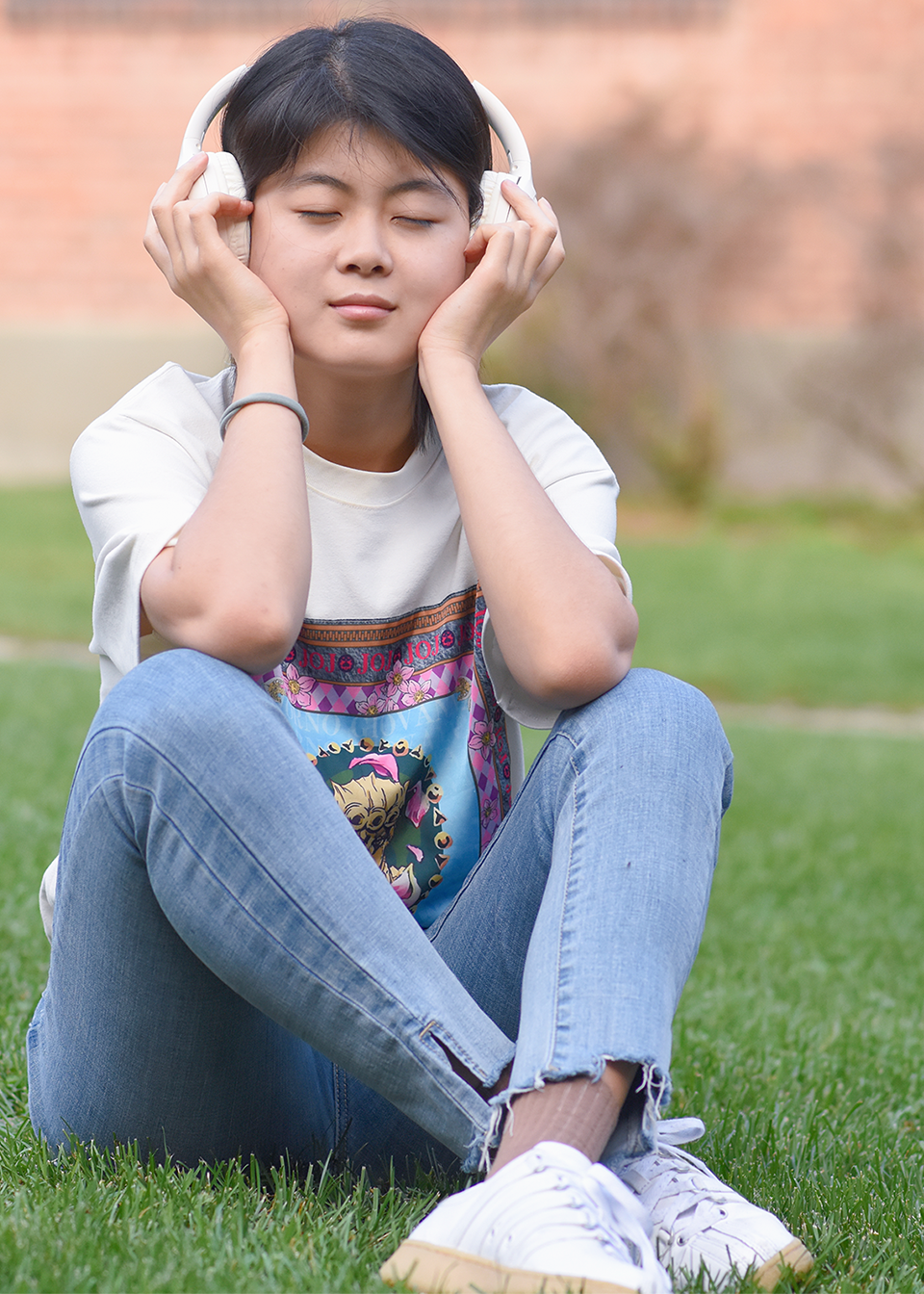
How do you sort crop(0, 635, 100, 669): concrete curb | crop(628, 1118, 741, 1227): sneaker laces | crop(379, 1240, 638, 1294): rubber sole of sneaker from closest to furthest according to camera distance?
crop(379, 1240, 638, 1294): rubber sole of sneaker
crop(628, 1118, 741, 1227): sneaker laces
crop(0, 635, 100, 669): concrete curb

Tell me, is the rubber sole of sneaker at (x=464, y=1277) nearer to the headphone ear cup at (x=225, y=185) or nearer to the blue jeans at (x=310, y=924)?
the blue jeans at (x=310, y=924)

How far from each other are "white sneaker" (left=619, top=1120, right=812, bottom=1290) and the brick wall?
11689 millimetres

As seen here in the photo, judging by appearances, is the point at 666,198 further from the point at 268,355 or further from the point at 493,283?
the point at 268,355

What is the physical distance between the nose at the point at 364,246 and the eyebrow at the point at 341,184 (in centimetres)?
4

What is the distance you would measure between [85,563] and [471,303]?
337 inches

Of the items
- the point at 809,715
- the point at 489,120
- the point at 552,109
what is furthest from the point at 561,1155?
the point at 552,109

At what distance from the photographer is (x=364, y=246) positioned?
1.88m

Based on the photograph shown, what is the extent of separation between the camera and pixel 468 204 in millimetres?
2057

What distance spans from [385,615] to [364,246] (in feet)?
1.55

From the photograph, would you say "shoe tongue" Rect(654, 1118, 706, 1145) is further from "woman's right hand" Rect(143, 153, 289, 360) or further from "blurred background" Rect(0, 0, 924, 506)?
"blurred background" Rect(0, 0, 924, 506)

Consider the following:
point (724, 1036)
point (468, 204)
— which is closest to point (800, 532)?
point (724, 1036)

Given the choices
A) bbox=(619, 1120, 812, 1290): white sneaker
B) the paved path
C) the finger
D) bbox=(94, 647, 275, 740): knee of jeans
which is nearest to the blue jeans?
bbox=(94, 647, 275, 740): knee of jeans

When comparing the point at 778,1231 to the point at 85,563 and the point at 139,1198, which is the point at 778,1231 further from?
the point at 85,563

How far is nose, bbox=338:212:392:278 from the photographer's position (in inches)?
74.3
